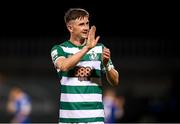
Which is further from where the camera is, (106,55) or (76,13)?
(76,13)

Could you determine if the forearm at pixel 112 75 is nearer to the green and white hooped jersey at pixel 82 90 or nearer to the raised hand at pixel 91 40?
the green and white hooped jersey at pixel 82 90

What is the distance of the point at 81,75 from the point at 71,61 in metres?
0.21

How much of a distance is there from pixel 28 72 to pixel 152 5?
2.94 m

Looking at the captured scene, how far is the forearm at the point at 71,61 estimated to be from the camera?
543 cm

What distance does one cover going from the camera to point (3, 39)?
1440 centimetres

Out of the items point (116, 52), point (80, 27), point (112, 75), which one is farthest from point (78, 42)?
point (116, 52)

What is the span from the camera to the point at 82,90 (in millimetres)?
5613

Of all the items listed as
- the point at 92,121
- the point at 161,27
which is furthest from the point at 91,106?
the point at 161,27

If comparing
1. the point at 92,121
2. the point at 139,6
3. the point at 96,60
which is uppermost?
the point at 139,6

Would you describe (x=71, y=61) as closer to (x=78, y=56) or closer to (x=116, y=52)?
(x=78, y=56)

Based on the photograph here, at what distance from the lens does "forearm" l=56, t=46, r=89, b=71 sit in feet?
17.8

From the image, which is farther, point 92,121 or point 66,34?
point 66,34

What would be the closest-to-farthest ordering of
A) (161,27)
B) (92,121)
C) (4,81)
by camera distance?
(92,121) < (4,81) < (161,27)

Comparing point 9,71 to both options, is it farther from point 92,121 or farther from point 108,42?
point 92,121
